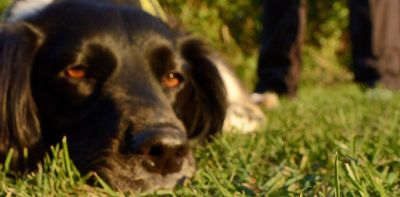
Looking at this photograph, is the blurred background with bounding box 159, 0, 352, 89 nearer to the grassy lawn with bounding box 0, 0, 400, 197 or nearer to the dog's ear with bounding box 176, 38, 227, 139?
the dog's ear with bounding box 176, 38, 227, 139

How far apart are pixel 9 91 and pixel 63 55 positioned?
254 mm

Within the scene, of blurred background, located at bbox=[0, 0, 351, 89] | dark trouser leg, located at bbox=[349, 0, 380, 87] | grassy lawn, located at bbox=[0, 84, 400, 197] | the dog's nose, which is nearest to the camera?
grassy lawn, located at bbox=[0, 84, 400, 197]

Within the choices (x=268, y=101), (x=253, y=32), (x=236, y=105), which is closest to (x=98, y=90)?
(x=236, y=105)

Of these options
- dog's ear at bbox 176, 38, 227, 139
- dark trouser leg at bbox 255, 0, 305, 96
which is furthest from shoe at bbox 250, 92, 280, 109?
dog's ear at bbox 176, 38, 227, 139

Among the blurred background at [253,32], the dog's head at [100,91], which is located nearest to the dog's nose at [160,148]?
the dog's head at [100,91]

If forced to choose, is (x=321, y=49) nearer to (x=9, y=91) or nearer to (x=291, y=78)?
(x=291, y=78)

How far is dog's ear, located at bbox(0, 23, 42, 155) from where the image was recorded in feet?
8.71

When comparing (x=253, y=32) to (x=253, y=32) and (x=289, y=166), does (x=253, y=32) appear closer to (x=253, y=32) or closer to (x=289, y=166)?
(x=253, y=32)

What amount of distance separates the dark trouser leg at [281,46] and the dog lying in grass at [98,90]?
275 cm

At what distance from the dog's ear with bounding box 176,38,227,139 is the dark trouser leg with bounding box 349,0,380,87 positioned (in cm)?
259

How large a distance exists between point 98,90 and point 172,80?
1.50 ft

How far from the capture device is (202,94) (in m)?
3.59

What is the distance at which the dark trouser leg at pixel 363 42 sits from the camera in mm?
5820

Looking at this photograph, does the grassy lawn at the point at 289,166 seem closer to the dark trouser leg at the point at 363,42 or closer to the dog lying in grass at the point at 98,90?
the dog lying in grass at the point at 98,90
